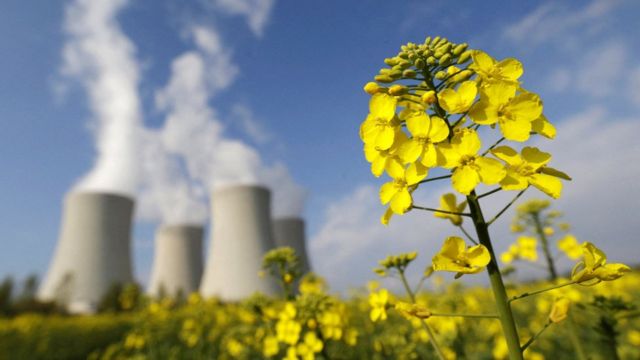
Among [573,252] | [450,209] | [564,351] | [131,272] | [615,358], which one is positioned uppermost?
[131,272]

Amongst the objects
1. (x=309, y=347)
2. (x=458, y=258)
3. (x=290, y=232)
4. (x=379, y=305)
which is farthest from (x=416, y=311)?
(x=290, y=232)

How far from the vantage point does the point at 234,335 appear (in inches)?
143

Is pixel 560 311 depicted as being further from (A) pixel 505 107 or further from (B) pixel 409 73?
(B) pixel 409 73

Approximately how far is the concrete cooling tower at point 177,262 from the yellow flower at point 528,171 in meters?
26.7

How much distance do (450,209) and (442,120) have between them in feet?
1.18

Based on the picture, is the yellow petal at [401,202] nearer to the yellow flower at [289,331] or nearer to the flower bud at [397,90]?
the flower bud at [397,90]

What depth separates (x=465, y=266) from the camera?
3.03 feet

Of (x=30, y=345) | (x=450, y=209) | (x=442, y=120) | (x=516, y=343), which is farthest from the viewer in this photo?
(x=30, y=345)

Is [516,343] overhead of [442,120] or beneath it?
beneath

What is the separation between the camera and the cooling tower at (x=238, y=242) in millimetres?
20359

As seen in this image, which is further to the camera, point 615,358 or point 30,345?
point 30,345

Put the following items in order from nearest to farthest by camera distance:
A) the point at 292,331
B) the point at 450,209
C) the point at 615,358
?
1. the point at 450,209
2. the point at 615,358
3. the point at 292,331

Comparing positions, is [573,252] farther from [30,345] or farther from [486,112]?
[30,345]

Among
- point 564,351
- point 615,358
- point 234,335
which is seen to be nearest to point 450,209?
point 615,358
